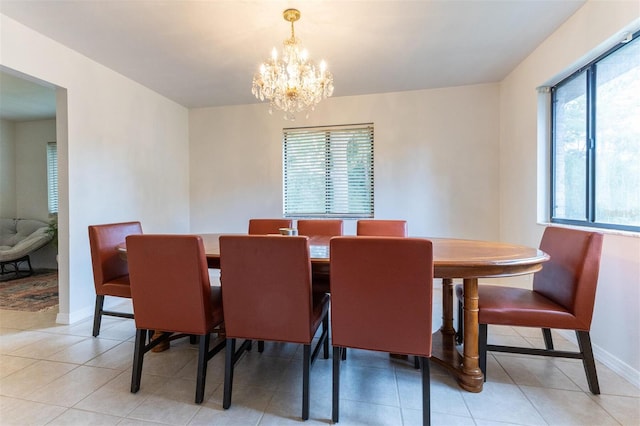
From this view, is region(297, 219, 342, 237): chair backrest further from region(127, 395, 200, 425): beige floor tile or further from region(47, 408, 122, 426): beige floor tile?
region(47, 408, 122, 426): beige floor tile

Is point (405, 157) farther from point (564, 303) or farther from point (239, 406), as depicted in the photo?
point (239, 406)

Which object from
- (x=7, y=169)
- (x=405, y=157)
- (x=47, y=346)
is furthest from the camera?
(x=7, y=169)

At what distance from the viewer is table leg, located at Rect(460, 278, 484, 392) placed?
5.27 ft

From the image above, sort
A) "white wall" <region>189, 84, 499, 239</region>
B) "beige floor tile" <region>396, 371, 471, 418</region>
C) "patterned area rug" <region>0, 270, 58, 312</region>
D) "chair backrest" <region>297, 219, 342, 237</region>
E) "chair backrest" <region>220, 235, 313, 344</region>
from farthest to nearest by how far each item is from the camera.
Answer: "white wall" <region>189, 84, 499, 239</region>, "patterned area rug" <region>0, 270, 58, 312</region>, "chair backrest" <region>297, 219, 342, 237</region>, "beige floor tile" <region>396, 371, 471, 418</region>, "chair backrest" <region>220, 235, 313, 344</region>

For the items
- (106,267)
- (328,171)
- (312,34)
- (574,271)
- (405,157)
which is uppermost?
(312,34)

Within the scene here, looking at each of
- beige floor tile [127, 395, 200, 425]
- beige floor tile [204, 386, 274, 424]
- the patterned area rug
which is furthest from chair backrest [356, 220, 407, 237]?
the patterned area rug

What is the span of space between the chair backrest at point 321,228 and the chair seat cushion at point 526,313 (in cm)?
139

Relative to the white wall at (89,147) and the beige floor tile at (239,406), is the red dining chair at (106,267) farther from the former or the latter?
the beige floor tile at (239,406)

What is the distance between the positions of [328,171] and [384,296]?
2706mm

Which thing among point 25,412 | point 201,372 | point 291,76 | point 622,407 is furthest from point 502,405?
point 25,412

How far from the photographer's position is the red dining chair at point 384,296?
4.12ft

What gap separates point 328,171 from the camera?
3838mm

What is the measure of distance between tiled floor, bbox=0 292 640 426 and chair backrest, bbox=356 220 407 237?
39.8 inches

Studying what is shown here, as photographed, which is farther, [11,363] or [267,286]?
[11,363]
